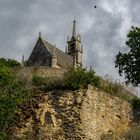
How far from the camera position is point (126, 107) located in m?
30.5

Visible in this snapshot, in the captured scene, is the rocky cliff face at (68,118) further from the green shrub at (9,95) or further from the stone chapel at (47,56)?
the stone chapel at (47,56)

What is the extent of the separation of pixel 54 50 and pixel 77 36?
21130 millimetres

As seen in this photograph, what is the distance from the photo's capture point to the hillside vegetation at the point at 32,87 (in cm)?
2705

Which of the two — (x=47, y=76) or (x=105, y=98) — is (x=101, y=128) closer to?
(x=105, y=98)

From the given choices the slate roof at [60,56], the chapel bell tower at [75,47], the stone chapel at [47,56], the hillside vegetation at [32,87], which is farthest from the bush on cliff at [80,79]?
the chapel bell tower at [75,47]

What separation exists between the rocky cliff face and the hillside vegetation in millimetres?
333

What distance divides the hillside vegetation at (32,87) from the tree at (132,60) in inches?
55.7

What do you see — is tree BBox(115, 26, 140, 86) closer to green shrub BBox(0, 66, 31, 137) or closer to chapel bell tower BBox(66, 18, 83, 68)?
green shrub BBox(0, 66, 31, 137)

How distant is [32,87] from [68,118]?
2.80 meters

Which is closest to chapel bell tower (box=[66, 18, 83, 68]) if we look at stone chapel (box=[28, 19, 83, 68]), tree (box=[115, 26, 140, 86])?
stone chapel (box=[28, 19, 83, 68])

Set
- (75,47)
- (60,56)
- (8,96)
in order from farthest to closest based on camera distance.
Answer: (75,47) < (60,56) < (8,96)

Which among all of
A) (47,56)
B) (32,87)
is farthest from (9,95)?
(47,56)

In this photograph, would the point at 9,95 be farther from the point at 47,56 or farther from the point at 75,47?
the point at 75,47

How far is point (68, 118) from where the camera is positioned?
27750 mm
